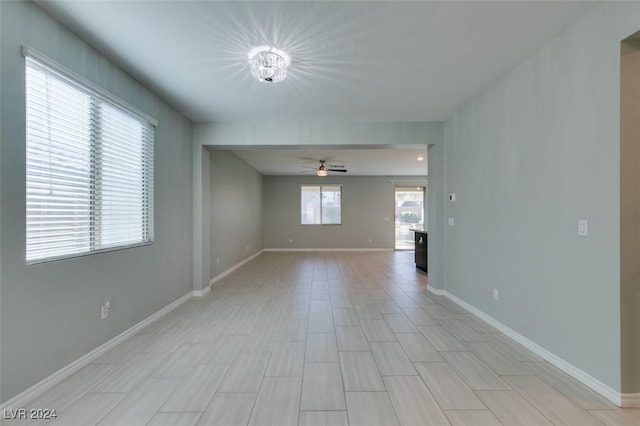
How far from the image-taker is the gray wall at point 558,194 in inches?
71.1

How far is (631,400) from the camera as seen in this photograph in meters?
1.73

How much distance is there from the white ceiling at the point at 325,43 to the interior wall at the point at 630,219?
21.7 inches

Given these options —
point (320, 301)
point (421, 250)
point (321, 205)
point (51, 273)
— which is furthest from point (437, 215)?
point (321, 205)

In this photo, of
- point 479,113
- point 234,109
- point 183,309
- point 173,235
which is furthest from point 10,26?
point 479,113

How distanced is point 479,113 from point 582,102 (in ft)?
4.33

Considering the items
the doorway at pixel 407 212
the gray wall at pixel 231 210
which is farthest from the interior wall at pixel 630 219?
the doorway at pixel 407 212

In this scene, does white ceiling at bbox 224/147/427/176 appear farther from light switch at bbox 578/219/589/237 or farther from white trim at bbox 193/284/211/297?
light switch at bbox 578/219/589/237

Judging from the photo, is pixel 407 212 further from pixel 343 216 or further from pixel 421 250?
pixel 421 250

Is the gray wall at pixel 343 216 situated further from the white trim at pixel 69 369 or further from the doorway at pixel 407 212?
the white trim at pixel 69 369

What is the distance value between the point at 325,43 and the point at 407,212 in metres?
8.57

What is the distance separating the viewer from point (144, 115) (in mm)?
3027

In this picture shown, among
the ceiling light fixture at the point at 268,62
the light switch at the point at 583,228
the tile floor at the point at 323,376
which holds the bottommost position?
the tile floor at the point at 323,376

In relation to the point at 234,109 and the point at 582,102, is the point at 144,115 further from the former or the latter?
the point at 582,102

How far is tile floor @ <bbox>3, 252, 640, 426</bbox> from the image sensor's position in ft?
5.49
